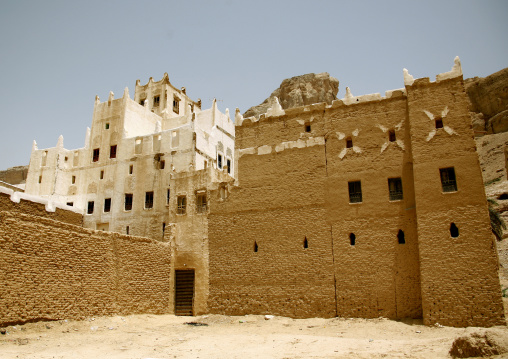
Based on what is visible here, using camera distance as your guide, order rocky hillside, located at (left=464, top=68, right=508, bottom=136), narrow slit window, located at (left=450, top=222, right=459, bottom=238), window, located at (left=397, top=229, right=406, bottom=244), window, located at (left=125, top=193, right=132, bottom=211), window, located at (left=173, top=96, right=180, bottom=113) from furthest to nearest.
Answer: rocky hillside, located at (left=464, top=68, right=508, bottom=136), window, located at (left=173, top=96, right=180, bottom=113), window, located at (left=125, top=193, right=132, bottom=211), window, located at (left=397, top=229, right=406, bottom=244), narrow slit window, located at (left=450, top=222, right=459, bottom=238)

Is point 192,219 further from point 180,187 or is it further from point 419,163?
point 419,163

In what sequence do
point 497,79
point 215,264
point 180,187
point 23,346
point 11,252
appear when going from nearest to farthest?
point 23,346 < point 11,252 < point 215,264 < point 180,187 < point 497,79

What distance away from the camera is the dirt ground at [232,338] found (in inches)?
469

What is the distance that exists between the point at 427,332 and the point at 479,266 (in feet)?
10.1

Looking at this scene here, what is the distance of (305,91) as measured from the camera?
150ft

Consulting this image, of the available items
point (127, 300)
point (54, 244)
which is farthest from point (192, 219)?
point (54, 244)

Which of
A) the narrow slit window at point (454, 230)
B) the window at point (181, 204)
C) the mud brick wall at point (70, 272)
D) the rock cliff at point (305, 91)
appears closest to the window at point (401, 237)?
the narrow slit window at point (454, 230)

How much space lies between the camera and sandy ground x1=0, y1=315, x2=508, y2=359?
1193 centimetres

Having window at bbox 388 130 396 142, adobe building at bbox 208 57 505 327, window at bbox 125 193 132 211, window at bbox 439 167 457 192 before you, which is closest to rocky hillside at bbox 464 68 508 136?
window at bbox 388 130 396 142

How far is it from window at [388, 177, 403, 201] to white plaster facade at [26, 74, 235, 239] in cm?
1246

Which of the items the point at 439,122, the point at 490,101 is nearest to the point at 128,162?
the point at 439,122

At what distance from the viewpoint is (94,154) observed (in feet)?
105

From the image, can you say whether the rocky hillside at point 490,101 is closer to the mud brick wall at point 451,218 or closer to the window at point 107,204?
the mud brick wall at point 451,218

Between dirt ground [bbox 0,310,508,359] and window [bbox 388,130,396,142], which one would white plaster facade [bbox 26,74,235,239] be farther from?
window [bbox 388,130,396,142]
